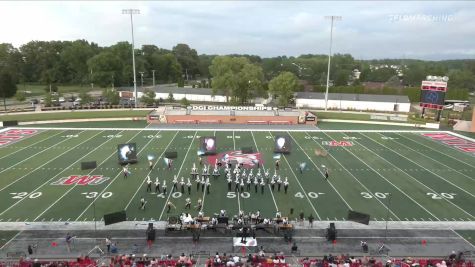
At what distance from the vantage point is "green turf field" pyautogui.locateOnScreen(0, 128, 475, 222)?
19844mm

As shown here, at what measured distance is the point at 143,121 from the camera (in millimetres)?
46469

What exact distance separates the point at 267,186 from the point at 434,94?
34.1m

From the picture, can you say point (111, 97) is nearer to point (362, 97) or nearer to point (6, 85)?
point (6, 85)

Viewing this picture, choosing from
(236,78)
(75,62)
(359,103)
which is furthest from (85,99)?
(359,103)

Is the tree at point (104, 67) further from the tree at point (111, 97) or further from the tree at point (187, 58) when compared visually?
the tree at point (187, 58)

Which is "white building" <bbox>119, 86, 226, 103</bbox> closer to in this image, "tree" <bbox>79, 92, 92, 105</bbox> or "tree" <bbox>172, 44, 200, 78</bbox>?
"tree" <bbox>79, 92, 92, 105</bbox>

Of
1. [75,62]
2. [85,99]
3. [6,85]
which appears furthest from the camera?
[75,62]

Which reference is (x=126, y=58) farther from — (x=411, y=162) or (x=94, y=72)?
(x=411, y=162)

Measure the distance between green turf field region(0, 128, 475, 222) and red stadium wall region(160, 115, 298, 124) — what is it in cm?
741

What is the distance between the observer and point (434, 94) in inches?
1833

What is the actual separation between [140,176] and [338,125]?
96.6ft

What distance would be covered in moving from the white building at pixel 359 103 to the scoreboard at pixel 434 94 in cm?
1796

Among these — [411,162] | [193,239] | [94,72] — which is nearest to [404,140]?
[411,162]

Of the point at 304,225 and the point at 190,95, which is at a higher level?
the point at 190,95
